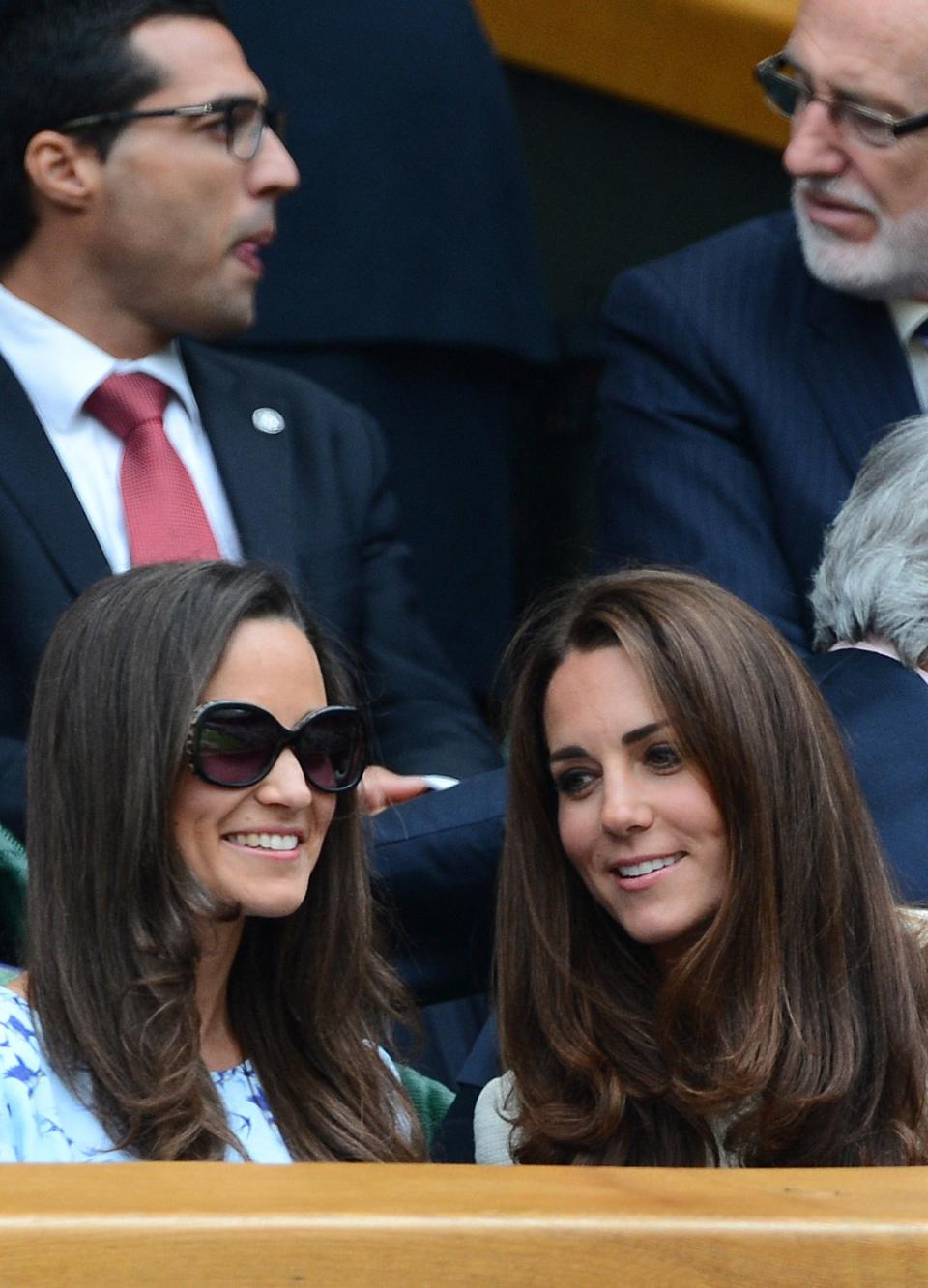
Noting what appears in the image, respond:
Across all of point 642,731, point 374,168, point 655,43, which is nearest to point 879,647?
point 642,731

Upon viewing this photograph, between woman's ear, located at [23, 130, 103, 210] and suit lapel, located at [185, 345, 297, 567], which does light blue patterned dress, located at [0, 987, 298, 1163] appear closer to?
suit lapel, located at [185, 345, 297, 567]

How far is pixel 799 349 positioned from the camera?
3.00 meters

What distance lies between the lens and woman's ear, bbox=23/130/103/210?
3.00 meters

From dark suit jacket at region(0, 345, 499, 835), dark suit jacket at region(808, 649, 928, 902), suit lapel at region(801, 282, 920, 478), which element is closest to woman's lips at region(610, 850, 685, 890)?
dark suit jacket at region(808, 649, 928, 902)

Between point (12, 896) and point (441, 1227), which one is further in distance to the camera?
point (12, 896)

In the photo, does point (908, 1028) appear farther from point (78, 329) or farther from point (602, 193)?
point (602, 193)

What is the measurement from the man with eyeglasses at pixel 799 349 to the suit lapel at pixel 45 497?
71cm

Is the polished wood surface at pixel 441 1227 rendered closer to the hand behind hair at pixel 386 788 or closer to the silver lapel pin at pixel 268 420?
the hand behind hair at pixel 386 788

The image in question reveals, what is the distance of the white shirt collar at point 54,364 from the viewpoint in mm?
2859

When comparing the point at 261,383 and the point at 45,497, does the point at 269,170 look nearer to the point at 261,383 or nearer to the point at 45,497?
the point at 261,383

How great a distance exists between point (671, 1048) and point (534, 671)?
15.1 inches

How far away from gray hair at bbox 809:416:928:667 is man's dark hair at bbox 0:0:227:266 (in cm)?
110


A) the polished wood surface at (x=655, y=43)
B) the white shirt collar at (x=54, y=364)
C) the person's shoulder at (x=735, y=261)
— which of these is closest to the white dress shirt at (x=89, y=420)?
the white shirt collar at (x=54, y=364)

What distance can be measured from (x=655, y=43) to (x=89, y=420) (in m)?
1.55
